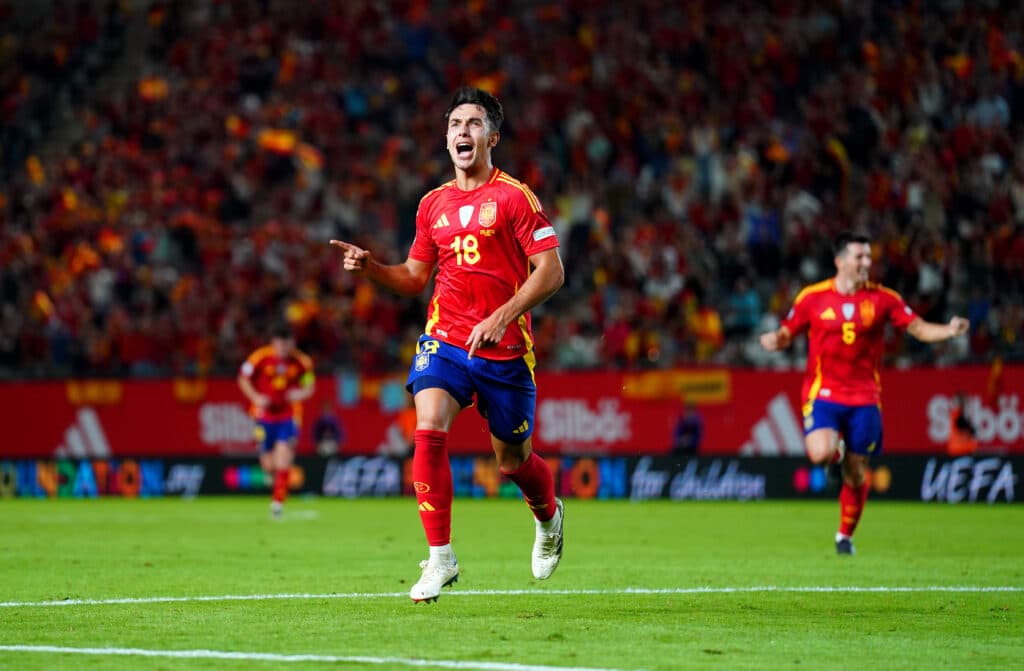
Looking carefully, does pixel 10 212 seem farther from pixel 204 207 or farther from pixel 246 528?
pixel 246 528

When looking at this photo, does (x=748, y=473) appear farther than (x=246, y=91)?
No

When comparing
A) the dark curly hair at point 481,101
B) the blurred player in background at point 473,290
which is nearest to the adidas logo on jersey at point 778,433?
the blurred player in background at point 473,290

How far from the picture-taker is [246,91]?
33.5 meters

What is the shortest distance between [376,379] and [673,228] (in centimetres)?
562

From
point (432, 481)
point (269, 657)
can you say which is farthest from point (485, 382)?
point (269, 657)

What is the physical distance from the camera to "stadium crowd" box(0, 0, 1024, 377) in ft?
80.1

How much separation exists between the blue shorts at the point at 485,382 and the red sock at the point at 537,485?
40 centimetres

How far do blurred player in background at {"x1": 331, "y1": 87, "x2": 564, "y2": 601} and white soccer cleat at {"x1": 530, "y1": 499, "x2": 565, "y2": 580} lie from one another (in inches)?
26.3

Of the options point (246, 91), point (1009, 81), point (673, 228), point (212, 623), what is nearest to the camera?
point (212, 623)

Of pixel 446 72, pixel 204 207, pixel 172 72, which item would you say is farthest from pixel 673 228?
pixel 172 72

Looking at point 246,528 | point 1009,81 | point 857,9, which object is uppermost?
point 857,9

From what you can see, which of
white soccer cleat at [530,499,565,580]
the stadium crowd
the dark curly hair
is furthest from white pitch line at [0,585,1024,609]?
the stadium crowd

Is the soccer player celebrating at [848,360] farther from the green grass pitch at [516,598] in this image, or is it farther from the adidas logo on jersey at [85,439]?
the adidas logo on jersey at [85,439]

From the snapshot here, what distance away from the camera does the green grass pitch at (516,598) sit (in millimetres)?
7281
